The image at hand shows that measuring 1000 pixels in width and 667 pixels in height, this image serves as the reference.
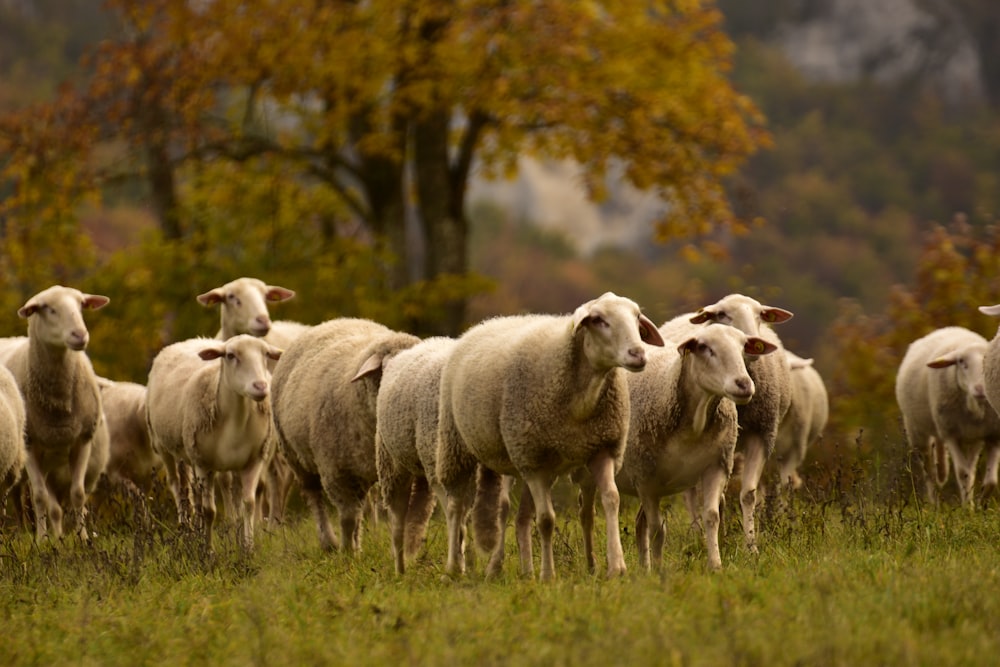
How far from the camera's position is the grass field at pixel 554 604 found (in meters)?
5.76

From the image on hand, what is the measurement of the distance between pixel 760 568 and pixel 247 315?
5922mm

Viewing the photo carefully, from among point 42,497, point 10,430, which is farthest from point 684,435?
point 42,497

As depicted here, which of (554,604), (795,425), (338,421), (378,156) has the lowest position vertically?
(554,604)

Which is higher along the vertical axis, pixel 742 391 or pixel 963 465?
pixel 742 391

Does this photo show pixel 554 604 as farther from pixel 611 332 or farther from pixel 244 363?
pixel 244 363

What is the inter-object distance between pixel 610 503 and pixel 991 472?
4.85 metres

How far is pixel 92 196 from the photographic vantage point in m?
18.0

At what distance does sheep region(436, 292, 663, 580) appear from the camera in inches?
301

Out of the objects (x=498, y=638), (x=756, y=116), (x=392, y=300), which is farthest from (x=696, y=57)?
(x=498, y=638)

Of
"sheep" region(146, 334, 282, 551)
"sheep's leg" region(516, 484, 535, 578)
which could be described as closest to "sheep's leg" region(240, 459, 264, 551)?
"sheep" region(146, 334, 282, 551)

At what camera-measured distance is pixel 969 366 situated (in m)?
11.5

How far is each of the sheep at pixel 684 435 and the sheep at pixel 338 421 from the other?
6.08 ft

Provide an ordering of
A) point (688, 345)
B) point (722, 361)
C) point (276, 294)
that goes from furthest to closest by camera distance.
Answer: point (276, 294)
point (688, 345)
point (722, 361)

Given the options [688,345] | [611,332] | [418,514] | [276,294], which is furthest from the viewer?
[276,294]
